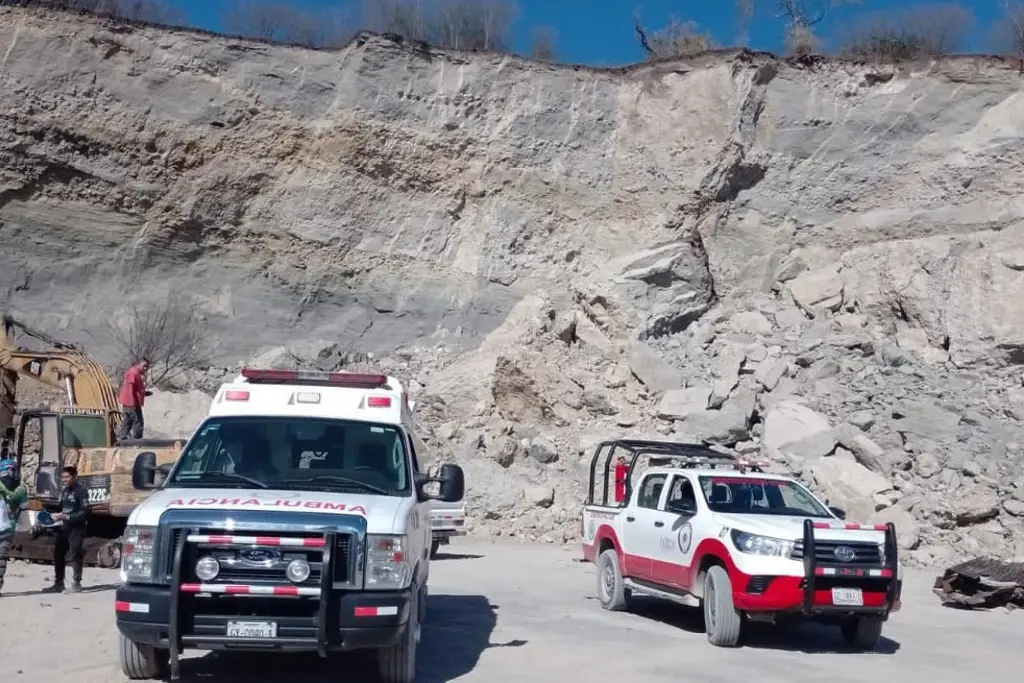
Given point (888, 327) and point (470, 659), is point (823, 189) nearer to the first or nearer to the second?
point (888, 327)

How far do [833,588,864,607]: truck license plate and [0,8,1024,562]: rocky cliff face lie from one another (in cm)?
1495

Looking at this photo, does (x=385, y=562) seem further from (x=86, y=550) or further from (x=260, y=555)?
(x=86, y=550)

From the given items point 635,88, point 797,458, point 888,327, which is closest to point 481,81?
point 635,88

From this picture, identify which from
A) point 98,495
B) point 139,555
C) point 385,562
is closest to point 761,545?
point 385,562

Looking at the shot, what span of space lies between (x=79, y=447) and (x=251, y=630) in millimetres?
11125

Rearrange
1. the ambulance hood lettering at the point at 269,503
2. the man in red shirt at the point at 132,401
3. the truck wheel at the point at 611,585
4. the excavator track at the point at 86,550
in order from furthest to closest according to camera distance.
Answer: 1. the man in red shirt at the point at 132,401
2. the excavator track at the point at 86,550
3. the truck wheel at the point at 611,585
4. the ambulance hood lettering at the point at 269,503

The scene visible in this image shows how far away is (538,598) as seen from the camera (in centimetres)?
1430

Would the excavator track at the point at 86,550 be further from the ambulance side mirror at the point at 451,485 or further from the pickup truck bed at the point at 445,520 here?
the ambulance side mirror at the point at 451,485

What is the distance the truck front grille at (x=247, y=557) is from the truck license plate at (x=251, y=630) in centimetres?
27

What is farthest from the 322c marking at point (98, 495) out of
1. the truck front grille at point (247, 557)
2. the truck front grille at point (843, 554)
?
the truck front grille at point (843, 554)

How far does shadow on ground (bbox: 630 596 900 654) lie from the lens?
11.2 m

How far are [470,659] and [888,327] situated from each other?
1852 cm

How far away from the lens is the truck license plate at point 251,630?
24.7 ft

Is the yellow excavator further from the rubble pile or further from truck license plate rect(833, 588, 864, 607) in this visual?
the rubble pile
